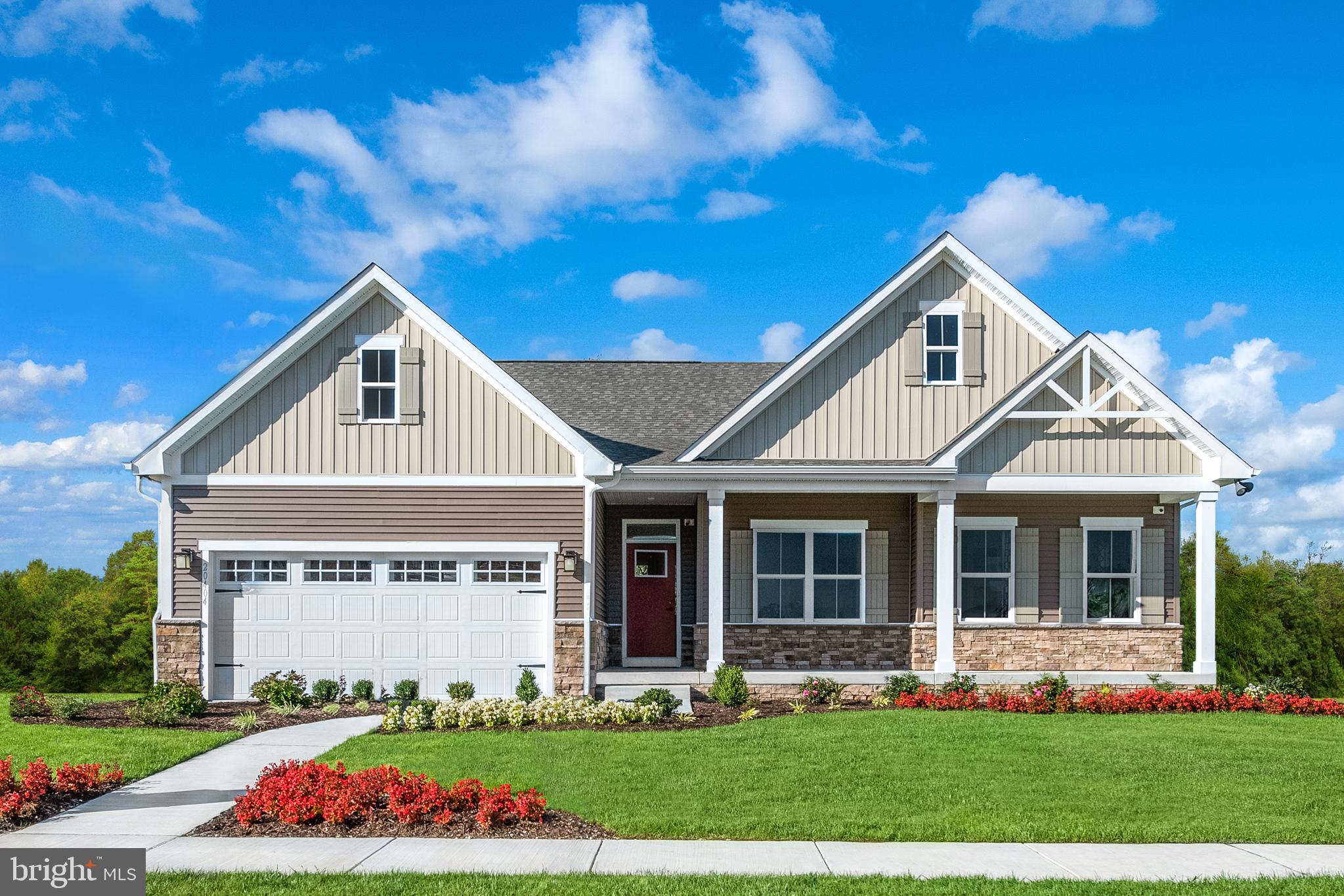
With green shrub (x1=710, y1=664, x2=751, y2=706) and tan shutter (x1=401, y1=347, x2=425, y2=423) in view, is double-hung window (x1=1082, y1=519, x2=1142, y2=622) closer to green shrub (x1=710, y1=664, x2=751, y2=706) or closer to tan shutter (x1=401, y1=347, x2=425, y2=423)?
green shrub (x1=710, y1=664, x2=751, y2=706)

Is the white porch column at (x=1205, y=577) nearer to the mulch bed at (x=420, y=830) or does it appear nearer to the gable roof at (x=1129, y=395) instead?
the gable roof at (x=1129, y=395)

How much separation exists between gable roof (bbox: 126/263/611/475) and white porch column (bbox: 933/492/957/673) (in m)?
5.03

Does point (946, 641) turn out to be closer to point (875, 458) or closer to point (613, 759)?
point (875, 458)

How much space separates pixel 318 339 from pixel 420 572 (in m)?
3.67

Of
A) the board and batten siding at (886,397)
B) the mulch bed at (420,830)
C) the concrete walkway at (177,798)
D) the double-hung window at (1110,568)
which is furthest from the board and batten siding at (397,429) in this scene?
the double-hung window at (1110,568)

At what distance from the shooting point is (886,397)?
703 inches

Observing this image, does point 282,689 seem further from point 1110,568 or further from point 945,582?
point 1110,568

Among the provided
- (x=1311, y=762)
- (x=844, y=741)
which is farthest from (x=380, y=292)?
(x=1311, y=762)

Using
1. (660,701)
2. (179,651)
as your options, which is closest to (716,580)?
(660,701)

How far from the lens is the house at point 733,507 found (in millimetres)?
16312

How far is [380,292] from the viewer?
53.8 ft

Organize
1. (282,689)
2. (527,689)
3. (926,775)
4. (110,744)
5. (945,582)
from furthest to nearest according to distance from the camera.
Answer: (945,582) < (527,689) < (282,689) < (110,744) < (926,775)

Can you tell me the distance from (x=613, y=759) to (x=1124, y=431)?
998 centimetres

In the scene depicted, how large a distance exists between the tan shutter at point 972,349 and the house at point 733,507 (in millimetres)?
47
